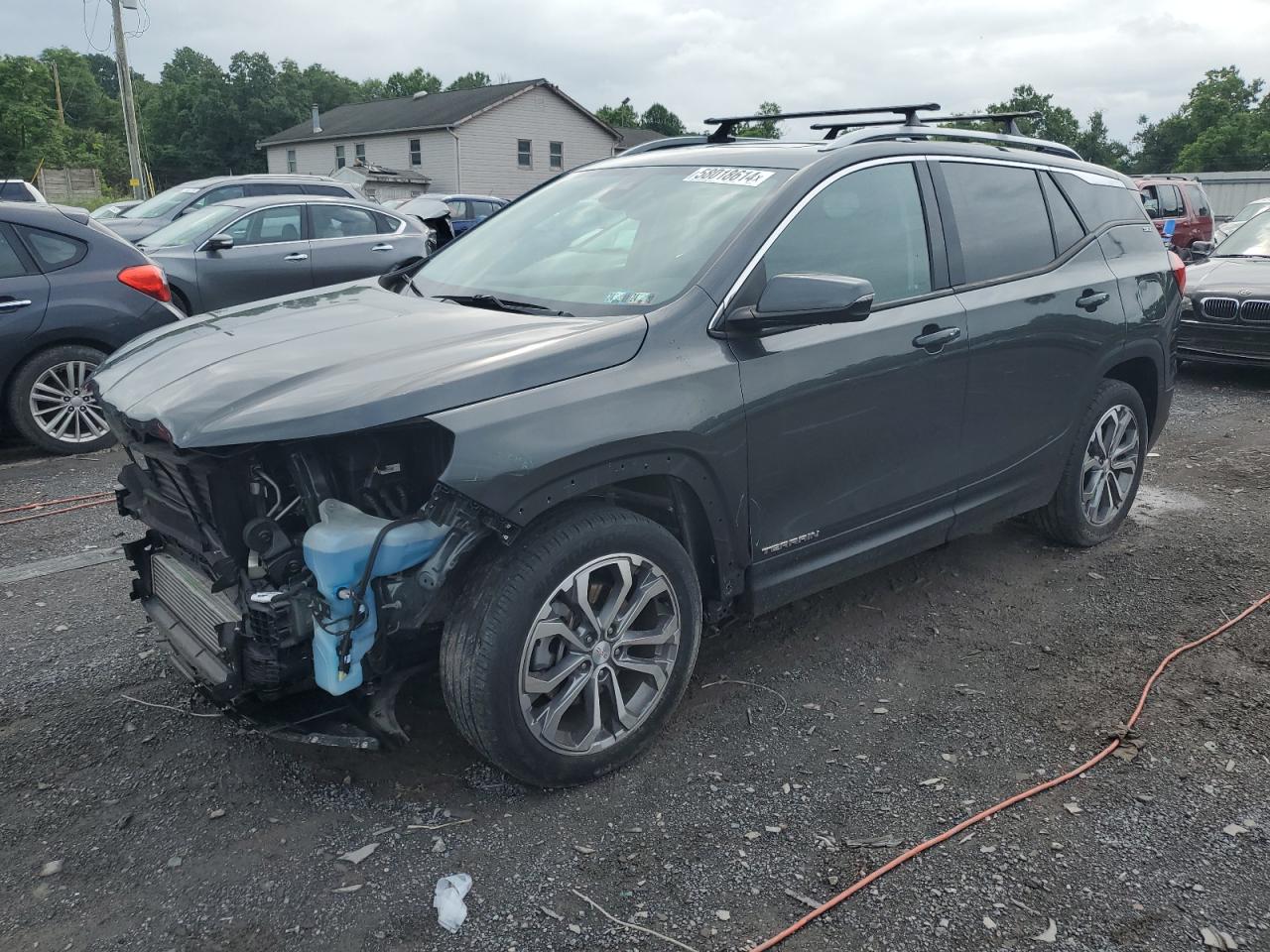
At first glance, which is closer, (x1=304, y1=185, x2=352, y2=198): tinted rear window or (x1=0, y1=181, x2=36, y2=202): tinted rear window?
(x1=304, y1=185, x2=352, y2=198): tinted rear window

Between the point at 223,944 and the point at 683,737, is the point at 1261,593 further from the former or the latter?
the point at 223,944

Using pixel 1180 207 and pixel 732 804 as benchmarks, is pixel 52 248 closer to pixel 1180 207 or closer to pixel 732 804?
pixel 732 804

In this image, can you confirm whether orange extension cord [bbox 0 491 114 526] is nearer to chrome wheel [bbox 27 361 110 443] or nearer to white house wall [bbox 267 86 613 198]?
chrome wheel [bbox 27 361 110 443]

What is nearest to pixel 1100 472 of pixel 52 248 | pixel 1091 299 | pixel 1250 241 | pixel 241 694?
pixel 1091 299

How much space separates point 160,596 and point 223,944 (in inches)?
51.2

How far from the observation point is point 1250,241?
10891 millimetres

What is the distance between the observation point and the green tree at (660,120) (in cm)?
7531

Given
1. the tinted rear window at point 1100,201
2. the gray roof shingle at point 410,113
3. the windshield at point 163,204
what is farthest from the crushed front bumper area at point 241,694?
the gray roof shingle at point 410,113

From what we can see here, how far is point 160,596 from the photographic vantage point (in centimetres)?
343

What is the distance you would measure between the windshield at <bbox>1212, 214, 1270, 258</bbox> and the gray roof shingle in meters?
38.9

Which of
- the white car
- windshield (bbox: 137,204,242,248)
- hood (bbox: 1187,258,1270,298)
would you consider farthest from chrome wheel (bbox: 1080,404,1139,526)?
windshield (bbox: 137,204,242,248)

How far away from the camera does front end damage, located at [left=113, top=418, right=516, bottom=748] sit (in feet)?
9.07

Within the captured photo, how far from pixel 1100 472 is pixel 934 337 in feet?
5.72

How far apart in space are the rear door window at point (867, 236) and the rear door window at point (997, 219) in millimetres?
272
